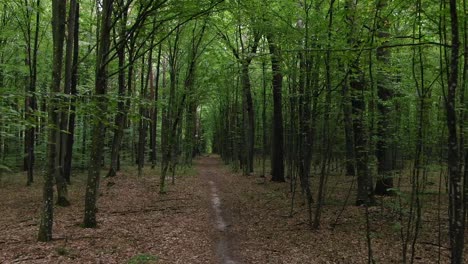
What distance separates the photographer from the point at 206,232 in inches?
389

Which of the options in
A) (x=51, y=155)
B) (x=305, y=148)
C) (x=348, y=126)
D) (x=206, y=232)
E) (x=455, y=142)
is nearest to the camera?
(x=455, y=142)

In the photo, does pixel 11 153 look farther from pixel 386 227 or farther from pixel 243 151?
pixel 386 227

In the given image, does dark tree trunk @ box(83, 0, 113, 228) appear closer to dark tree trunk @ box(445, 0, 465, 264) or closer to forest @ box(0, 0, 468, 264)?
forest @ box(0, 0, 468, 264)

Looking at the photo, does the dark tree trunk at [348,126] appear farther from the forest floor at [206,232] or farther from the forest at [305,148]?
the forest floor at [206,232]

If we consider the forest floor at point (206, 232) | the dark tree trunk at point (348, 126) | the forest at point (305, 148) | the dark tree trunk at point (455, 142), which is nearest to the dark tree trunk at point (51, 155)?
the forest at point (305, 148)

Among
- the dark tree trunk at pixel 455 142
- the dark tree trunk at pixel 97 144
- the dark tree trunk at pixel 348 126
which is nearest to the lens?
the dark tree trunk at pixel 455 142

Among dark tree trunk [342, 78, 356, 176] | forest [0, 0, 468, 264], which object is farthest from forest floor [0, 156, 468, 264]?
dark tree trunk [342, 78, 356, 176]

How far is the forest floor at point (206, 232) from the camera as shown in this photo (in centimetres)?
759

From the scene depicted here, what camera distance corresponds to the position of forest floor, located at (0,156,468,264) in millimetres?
7586

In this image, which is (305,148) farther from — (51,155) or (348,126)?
(51,155)

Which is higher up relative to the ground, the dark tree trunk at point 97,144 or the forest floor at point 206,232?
the dark tree trunk at point 97,144

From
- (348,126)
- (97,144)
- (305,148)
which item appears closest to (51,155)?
(97,144)

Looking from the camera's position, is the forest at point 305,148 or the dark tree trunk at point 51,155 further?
the dark tree trunk at point 51,155

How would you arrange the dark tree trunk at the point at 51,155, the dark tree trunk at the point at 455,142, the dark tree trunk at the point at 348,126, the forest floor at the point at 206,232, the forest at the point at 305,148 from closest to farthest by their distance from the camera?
the dark tree trunk at the point at 455,142 < the forest at the point at 305,148 < the forest floor at the point at 206,232 < the dark tree trunk at the point at 51,155 < the dark tree trunk at the point at 348,126
